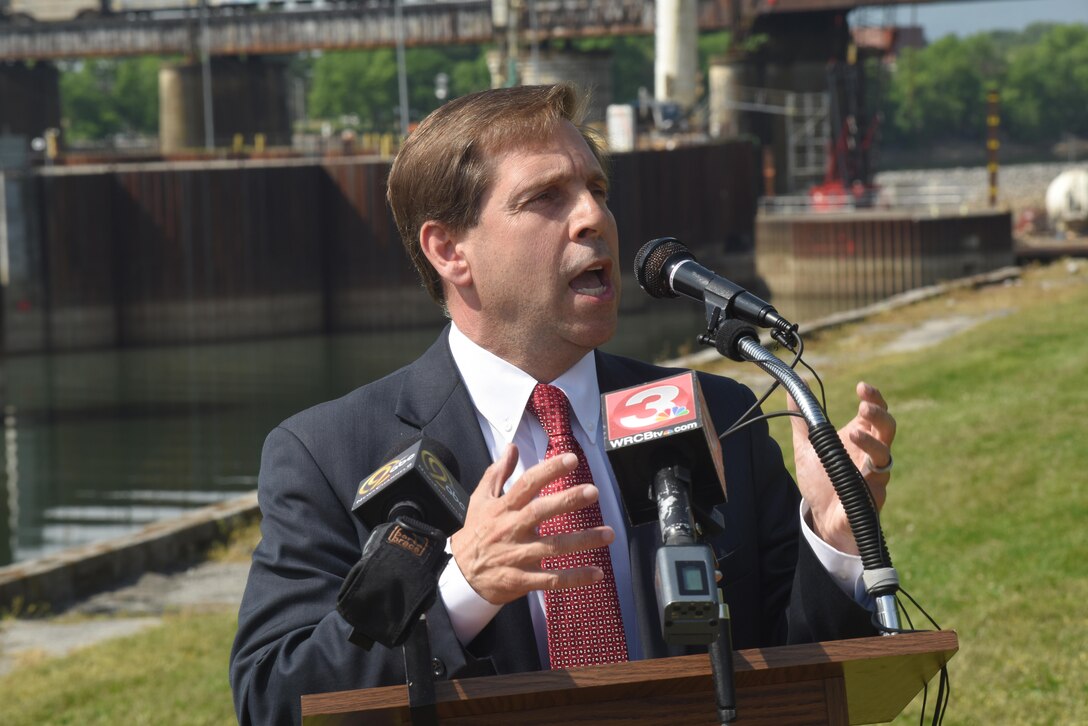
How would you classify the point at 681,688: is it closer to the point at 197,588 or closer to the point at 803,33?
the point at 197,588

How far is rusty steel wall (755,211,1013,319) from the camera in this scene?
1672 inches

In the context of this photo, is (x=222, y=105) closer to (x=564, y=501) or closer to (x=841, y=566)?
(x=841, y=566)

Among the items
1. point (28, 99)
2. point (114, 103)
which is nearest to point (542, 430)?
point (28, 99)

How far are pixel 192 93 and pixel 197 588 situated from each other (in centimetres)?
6307

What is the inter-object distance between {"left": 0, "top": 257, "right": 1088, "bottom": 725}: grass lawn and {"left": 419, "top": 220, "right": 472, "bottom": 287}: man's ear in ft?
12.5

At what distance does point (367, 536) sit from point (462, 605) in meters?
0.43

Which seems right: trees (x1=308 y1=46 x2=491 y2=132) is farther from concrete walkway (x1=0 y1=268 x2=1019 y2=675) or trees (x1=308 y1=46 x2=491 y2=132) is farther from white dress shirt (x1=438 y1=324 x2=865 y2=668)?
white dress shirt (x1=438 y1=324 x2=865 y2=668)

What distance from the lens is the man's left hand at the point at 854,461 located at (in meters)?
2.78

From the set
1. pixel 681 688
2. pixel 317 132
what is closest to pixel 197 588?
pixel 681 688

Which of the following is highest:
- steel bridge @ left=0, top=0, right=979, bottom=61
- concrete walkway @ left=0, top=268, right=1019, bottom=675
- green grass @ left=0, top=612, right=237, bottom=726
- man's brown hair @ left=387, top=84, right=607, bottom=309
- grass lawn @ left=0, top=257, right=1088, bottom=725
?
steel bridge @ left=0, top=0, right=979, bottom=61

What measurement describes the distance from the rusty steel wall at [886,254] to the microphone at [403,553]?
39928 mm

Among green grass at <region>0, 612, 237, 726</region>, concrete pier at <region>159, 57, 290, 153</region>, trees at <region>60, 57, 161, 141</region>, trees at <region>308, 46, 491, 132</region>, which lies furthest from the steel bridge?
green grass at <region>0, 612, 237, 726</region>

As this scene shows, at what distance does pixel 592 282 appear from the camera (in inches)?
122

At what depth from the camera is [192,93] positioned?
71.8 meters
